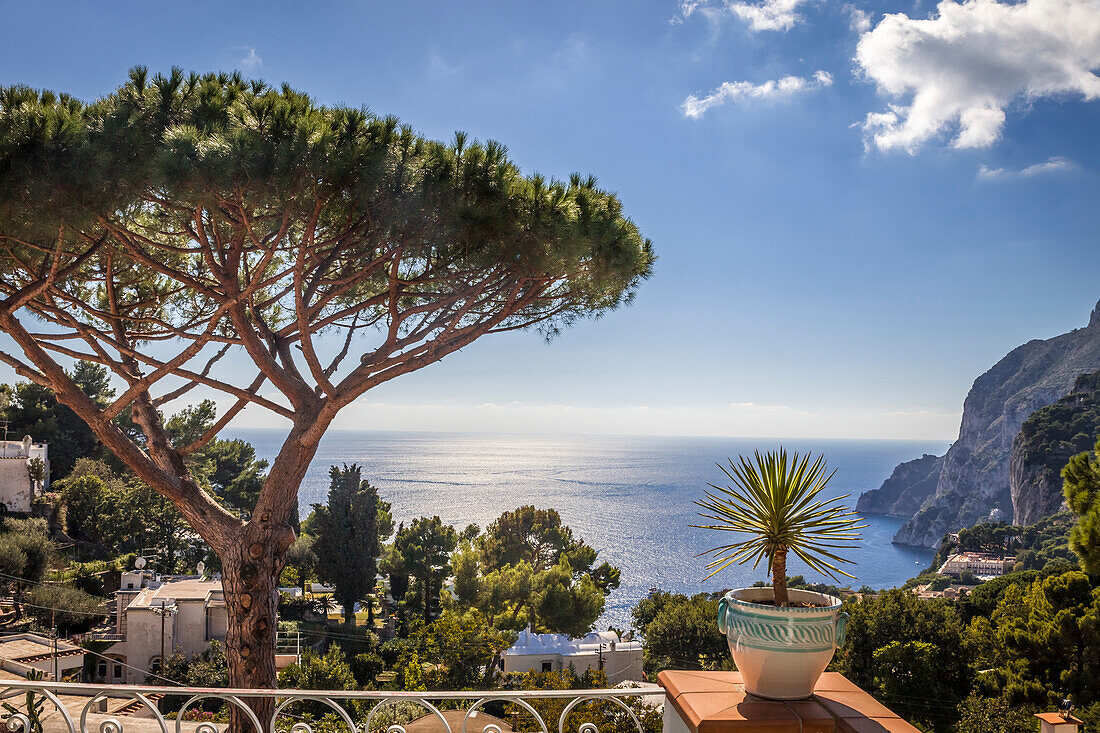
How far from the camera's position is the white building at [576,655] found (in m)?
18.4

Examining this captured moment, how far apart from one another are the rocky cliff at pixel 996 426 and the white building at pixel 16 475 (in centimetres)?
7268

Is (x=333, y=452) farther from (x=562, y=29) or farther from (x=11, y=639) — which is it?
(x=562, y=29)

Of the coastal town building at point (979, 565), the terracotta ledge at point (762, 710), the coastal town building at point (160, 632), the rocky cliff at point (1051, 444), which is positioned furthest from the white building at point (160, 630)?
the rocky cliff at point (1051, 444)

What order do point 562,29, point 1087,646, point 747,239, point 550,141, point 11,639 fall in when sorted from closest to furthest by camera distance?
1. point 562,29
2. point 1087,646
3. point 550,141
4. point 11,639
5. point 747,239

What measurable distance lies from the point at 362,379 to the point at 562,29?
4.69 meters

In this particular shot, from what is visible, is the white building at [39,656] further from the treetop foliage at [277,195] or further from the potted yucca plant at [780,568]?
the potted yucca plant at [780,568]

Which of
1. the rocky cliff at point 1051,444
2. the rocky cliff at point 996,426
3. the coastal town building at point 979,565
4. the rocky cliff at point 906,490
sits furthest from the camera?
the rocky cliff at point 906,490

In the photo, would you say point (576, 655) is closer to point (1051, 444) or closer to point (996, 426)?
point (1051, 444)

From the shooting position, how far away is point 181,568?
84.3ft

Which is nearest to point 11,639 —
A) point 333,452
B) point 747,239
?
point 747,239

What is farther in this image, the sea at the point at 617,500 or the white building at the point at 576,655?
the sea at the point at 617,500

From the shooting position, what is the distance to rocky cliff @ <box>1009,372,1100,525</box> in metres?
Answer: 43.4

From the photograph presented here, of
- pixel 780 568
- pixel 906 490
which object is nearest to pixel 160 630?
pixel 780 568

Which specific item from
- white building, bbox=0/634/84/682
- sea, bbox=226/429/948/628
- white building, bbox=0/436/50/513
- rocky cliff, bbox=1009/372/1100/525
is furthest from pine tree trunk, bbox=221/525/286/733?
rocky cliff, bbox=1009/372/1100/525
